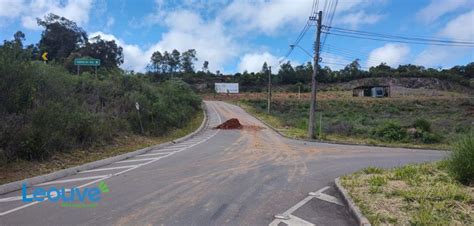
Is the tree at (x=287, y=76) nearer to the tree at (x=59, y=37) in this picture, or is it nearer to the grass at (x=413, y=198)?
the tree at (x=59, y=37)

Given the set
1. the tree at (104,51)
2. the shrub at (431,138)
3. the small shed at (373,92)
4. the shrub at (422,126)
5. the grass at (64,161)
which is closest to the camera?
the grass at (64,161)

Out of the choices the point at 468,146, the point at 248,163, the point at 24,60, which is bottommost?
the point at 248,163

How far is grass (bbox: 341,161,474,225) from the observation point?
5699 millimetres

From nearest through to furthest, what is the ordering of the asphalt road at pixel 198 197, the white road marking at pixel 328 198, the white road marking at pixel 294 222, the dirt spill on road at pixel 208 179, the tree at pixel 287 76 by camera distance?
the white road marking at pixel 294 222 → the asphalt road at pixel 198 197 → the dirt spill on road at pixel 208 179 → the white road marking at pixel 328 198 → the tree at pixel 287 76

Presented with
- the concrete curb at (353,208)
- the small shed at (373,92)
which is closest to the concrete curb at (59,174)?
the concrete curb at (353,208)

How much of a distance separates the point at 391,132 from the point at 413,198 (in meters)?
21.3

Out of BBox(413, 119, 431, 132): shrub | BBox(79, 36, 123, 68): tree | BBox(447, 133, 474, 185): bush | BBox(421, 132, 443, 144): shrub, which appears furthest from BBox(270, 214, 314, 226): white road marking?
BBox(79, 36, 123, 68): tree

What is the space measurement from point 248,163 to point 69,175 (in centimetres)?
570

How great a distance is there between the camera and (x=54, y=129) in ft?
42.0

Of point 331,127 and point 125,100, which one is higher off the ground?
point 125,100

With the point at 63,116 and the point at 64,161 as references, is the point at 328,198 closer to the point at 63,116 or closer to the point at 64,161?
the point at 64,161

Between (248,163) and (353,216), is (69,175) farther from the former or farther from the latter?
(353,216)

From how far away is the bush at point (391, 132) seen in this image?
1042 inches

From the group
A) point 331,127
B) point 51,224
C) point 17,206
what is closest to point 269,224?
point 51,224
